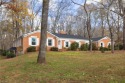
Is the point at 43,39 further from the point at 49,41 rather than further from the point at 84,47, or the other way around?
the point at 84,47

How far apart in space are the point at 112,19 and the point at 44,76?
103ft

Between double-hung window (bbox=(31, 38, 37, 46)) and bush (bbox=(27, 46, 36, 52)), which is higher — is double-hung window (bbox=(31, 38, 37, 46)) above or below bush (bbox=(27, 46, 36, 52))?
above

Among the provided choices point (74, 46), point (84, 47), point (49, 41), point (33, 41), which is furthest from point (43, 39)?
point (84, 47)

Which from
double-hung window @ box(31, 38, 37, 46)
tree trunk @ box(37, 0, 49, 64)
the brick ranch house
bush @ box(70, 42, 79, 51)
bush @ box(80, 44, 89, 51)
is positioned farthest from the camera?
bush @ box(80, 44, 89, 51)

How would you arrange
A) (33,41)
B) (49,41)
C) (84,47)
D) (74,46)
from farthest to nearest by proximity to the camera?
(84,47)
(74,46)
(49,41)
(33,41)

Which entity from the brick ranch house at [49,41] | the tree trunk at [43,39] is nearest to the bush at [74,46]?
the brick ranch house at [49,41]

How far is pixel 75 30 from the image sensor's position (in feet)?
197

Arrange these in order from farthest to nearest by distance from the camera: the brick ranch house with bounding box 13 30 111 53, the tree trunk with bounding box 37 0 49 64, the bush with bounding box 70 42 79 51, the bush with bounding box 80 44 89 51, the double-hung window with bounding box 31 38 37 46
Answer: the bush with bounding box 80 44 89 51 < the bush with bounding box 70 42 79 51 < the double-hung window with bounding box 31 38 37 46 < the brick ranch house with bounding box 13 30 111 53 < the tree trunk with bounding box 37 0 49 64

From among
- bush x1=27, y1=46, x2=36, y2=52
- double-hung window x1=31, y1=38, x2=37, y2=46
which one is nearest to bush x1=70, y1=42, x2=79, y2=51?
double-hung window x1=31, y1=38, x2=37, y2=46

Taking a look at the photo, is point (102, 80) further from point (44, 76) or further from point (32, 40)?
point (32, 40)

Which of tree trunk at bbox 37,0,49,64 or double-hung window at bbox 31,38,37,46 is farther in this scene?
double-hung window at bbox 31,38,37,46

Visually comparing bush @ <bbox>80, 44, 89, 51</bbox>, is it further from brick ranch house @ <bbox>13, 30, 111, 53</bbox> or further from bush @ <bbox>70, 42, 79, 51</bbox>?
brick ranch house @ <bbox>13, 30, 111, 53</bbox>

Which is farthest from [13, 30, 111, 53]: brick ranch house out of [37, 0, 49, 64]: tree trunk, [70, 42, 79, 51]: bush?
[37, 0, 49, 64]: tree trunk

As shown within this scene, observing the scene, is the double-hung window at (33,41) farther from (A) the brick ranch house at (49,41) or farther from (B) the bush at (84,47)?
(B) the bush at (84,47)
